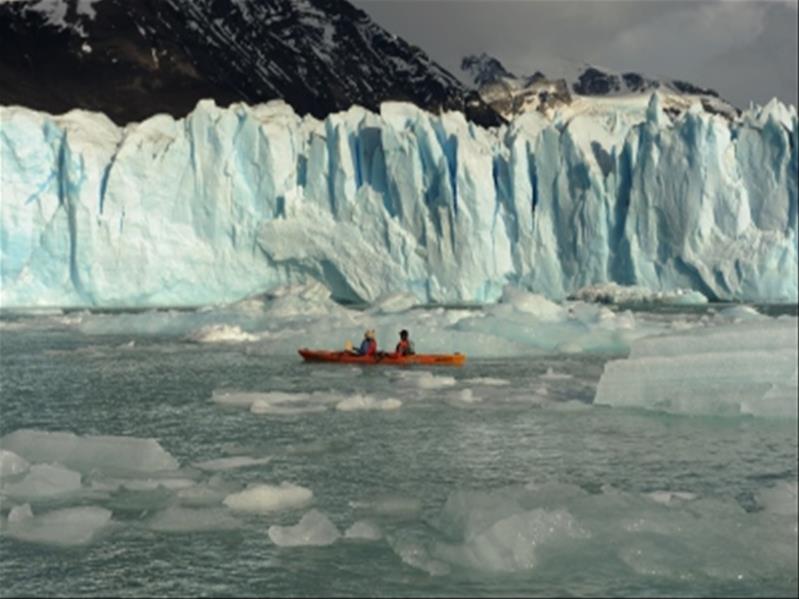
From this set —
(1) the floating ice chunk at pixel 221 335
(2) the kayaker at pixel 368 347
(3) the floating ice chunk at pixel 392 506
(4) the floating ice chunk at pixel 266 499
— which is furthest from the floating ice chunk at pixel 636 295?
(4) the floating ice chunk at pixel 266 499

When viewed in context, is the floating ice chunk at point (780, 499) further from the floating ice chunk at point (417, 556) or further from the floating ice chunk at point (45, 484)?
the floating ice chunk at point (45, 484)

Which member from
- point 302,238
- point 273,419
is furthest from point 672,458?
point 302,238

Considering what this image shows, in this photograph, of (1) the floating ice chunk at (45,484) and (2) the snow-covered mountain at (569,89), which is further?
(2) the snow-covered mountain at (569,89)

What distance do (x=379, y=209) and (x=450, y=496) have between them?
1163 inches

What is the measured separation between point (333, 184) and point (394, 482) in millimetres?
29053

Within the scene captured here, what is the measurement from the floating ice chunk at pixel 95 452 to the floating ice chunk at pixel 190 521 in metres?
1.70

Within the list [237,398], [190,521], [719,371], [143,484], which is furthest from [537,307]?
[190,521]

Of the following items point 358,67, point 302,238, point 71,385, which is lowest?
point 71,385

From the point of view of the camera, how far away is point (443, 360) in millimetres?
18469

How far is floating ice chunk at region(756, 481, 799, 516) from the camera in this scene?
6.68 m

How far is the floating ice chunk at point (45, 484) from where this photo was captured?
8.32 metres

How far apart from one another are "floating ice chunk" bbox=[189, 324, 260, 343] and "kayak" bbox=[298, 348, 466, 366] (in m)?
5.08

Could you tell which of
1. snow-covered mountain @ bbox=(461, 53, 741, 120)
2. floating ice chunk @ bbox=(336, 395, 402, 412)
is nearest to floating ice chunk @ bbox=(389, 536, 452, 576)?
floating ice chunk @ bbox=(336, 395, 402, 412)

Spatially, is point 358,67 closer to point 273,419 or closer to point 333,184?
point 333,184
